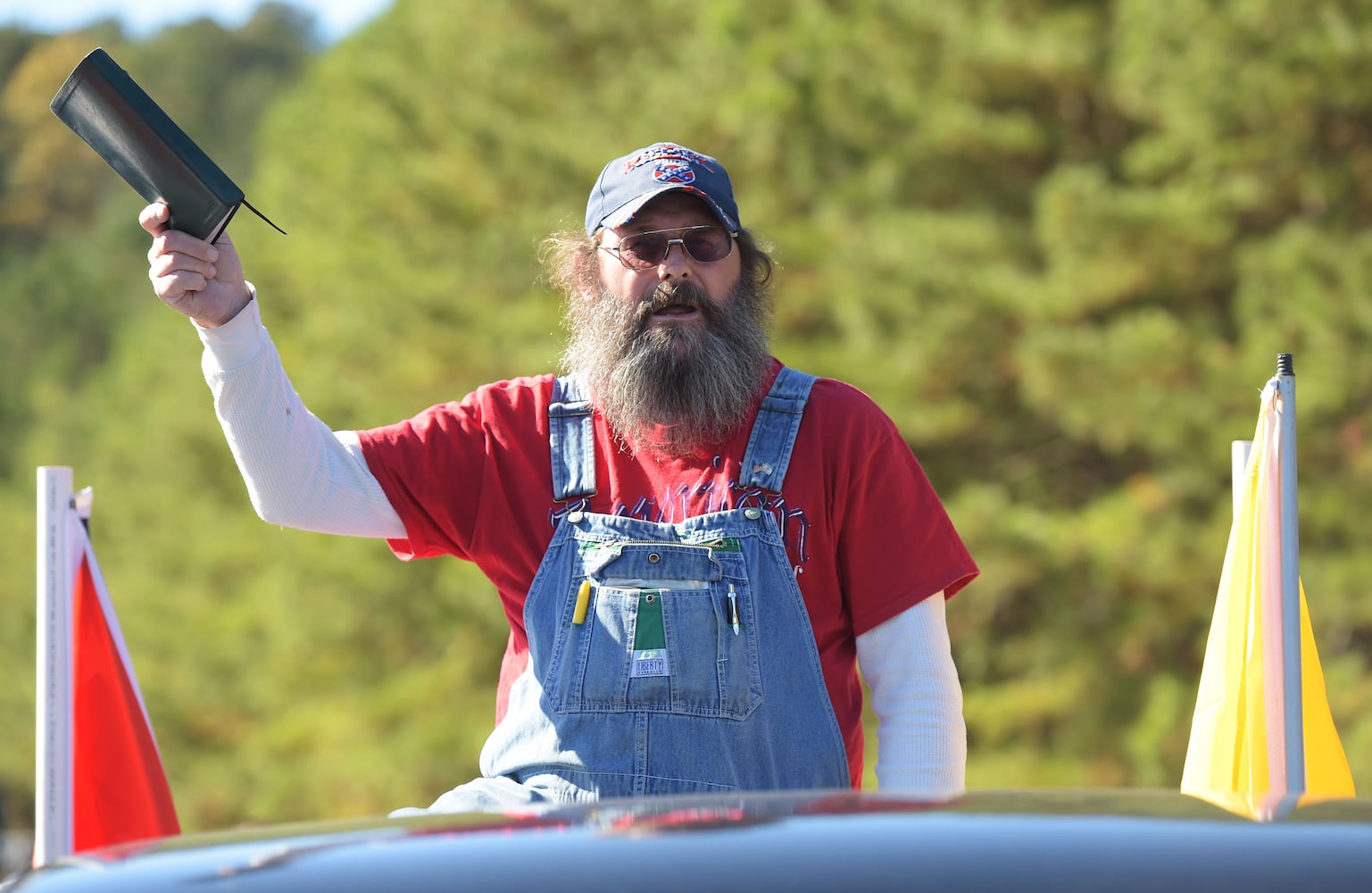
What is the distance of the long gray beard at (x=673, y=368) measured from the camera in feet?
10.2

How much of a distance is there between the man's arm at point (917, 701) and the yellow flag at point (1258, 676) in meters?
0.58

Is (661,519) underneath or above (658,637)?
above

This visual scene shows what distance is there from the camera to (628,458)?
308cm

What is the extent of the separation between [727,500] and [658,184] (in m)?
0.62

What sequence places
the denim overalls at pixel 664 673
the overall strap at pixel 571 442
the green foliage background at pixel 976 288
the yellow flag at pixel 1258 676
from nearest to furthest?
the denim overalls at pixel 664 673
the overall strap at pixel 571 442
the yellow flag at pixel 1258 676
the green foliage background at pixel 976 288

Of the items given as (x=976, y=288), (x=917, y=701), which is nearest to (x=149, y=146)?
(x=917, y=701)

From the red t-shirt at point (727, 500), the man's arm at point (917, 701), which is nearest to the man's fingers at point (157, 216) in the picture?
the red t-shirt at point (727, 500)

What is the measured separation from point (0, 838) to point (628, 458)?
30.1m

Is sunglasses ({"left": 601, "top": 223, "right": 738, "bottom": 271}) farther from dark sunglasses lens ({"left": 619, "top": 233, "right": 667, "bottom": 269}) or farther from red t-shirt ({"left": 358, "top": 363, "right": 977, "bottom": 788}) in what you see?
red t-shirt ({"left": 358, "top": 363, "right": 977, "bottom": 788})

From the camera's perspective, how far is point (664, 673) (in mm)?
2762

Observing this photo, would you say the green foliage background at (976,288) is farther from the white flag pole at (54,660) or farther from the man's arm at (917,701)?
the man's arm at (917,701)

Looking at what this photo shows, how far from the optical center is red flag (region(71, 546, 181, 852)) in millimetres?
3635

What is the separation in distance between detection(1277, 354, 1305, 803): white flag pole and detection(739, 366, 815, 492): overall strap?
2.96 feet

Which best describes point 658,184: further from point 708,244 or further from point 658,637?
point 658,637
